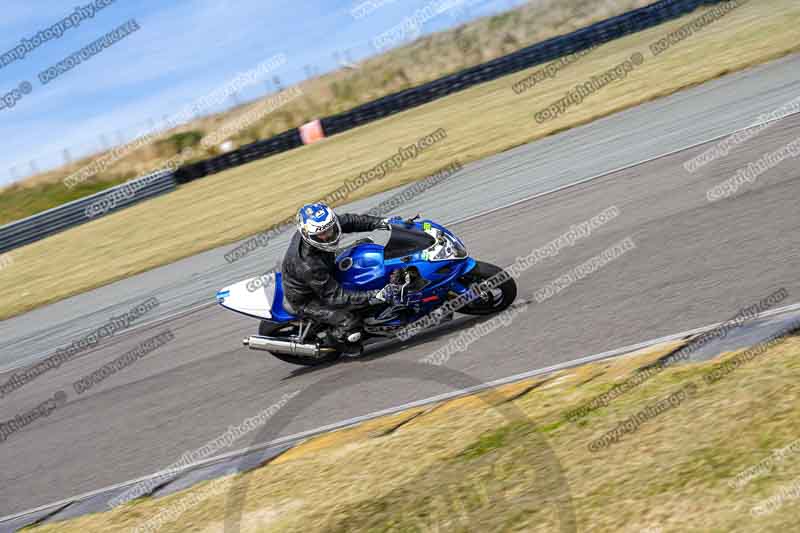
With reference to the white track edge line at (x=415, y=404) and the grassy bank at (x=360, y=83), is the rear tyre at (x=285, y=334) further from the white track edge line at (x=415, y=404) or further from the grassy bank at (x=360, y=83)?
the grassy bank at (x=360, y=83)

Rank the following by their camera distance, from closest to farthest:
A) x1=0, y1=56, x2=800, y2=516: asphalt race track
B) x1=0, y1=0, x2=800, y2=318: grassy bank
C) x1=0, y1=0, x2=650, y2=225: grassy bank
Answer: x1=0, y1=56, x2=800, y2=516: asphalt race track
x1=0, y1=0, x2=800, y2=318: grassy bank
x1=0, y1=0, x2=650, y2=225: grassy bank

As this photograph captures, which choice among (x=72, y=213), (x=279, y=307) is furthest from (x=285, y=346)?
(x=72, y=213)

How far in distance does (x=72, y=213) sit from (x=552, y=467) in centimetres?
2787

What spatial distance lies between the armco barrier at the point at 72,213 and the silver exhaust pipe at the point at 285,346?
23.2 metres

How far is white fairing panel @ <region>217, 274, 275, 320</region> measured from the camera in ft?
26.3

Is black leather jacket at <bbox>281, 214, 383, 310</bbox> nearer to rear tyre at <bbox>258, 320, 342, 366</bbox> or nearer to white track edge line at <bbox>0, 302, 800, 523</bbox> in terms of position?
rear tyre at <bbox>258, 320, 342, 366</bbox>

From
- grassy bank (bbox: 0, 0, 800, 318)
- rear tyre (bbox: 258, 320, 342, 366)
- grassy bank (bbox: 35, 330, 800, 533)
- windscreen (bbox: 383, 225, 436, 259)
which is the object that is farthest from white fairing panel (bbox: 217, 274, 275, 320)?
grassy bank (bbox: 0, 0, 800, 318)

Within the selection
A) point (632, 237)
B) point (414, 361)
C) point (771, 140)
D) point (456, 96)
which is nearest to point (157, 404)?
point (414, 361)

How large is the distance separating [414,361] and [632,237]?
2.80 metres

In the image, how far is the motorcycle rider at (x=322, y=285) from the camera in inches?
290

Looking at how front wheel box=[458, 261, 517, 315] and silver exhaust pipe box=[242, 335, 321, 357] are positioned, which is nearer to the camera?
front wheel box=[458, 261, 517, 315]

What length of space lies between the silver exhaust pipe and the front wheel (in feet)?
4.69

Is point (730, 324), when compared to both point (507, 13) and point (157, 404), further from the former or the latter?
point (507, 13)

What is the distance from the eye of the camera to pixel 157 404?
27.9 ft
